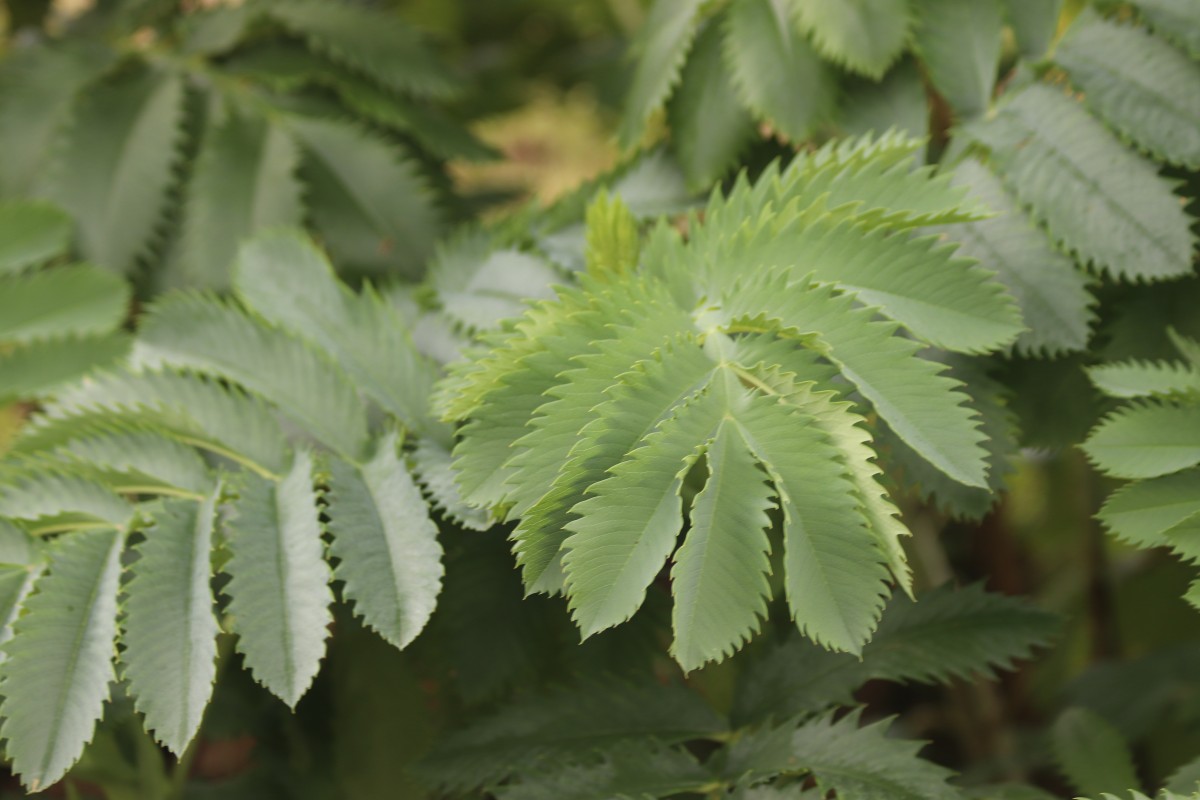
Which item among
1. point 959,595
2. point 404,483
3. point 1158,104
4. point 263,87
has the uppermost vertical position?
point 263,87

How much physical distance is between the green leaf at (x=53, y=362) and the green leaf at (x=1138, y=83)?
27.3 inches

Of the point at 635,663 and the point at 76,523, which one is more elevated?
the point at 76,523

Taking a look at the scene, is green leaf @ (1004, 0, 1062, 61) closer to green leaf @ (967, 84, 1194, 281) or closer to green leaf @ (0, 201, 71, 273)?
green leaf @ (967, 84, 1194, 281)

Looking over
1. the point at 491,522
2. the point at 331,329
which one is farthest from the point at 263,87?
the point at 491,522

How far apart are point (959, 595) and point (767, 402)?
259 millimetres

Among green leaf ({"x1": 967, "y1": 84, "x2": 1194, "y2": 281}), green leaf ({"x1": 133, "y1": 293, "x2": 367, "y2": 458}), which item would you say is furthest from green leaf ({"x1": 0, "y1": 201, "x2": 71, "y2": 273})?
green leaf ({"x1": 967, "y1": 84, "x2": 1194, "y2": 281})

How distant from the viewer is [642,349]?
0.53 m

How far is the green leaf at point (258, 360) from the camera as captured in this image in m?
0.67

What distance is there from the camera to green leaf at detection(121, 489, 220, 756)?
52cm

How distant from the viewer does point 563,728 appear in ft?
2.13

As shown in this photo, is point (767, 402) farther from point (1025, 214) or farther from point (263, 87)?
point (263, 87)

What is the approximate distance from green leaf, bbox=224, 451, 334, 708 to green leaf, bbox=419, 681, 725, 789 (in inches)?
6.4

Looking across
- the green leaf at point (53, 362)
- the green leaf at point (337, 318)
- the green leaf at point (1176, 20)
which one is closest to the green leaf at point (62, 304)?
the green leaf at point (53, 362)

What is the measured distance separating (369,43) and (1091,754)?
2.72 feet
